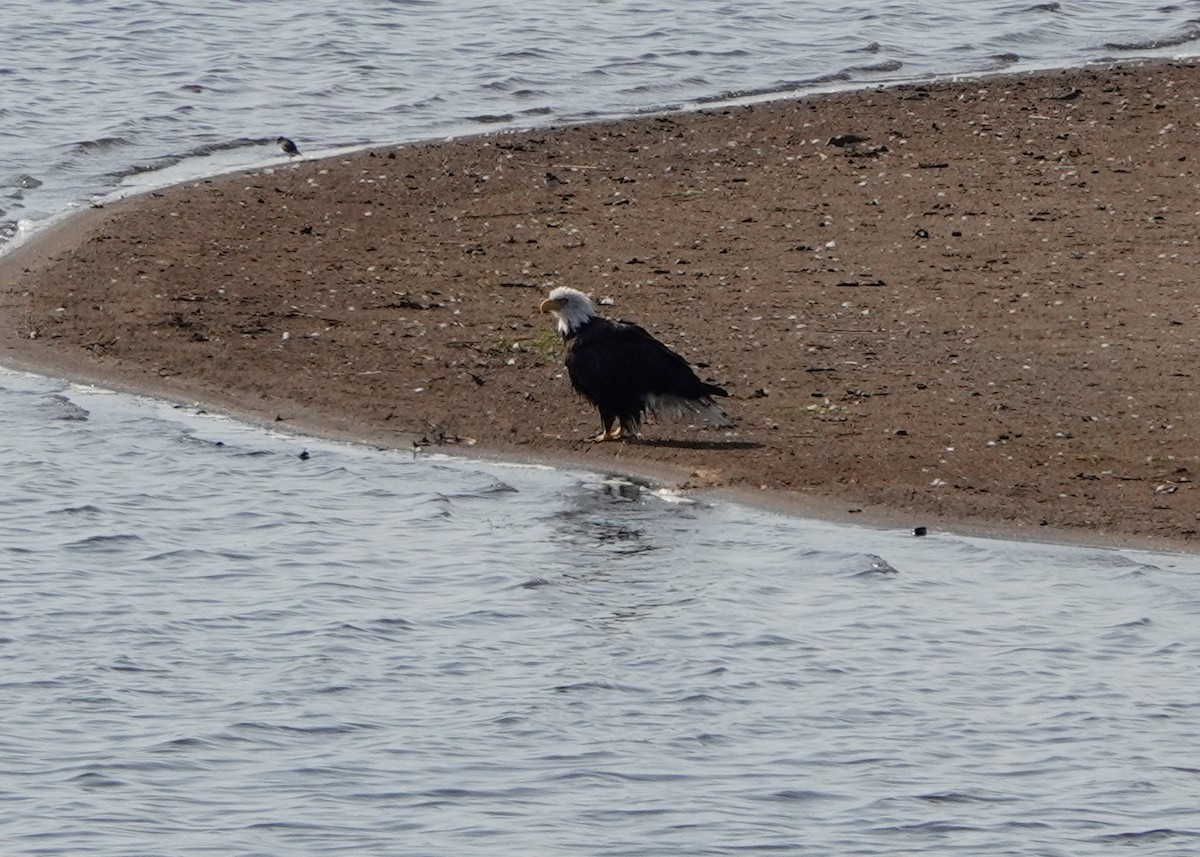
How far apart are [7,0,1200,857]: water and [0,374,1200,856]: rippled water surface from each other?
0.02 meters

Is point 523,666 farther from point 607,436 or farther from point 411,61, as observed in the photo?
point 411,61

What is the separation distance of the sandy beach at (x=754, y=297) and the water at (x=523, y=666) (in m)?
0.54

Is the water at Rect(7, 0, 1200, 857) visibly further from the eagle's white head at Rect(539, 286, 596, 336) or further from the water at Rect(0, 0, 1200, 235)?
the water at Rect(0, 0, 1200, 235)

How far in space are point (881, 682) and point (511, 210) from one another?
25.6 feet

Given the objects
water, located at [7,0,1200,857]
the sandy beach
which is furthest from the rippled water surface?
the sandy beach

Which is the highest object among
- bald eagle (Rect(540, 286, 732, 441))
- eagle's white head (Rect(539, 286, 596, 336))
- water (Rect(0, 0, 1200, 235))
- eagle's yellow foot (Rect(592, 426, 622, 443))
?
water (Rect(0, 0, 1200, 235))

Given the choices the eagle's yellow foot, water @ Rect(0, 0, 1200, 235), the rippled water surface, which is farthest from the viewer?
water @ Rect(0, 0, 1200, 235)

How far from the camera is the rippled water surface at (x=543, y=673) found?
7.99 metres

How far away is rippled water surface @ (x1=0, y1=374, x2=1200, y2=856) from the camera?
315 inches

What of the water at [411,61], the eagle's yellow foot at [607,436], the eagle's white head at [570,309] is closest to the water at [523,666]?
the eagle's yellow foot at [607,436]

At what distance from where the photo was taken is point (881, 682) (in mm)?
9242

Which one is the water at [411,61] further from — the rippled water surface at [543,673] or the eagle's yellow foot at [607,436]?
the rippled water surface at [543,673]

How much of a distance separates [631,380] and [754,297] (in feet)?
7.94

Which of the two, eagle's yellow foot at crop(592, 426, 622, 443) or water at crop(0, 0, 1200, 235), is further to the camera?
water at crop(0, 0, 1200, 235)
